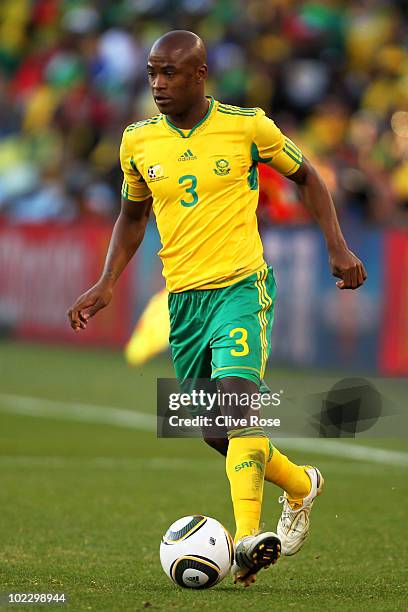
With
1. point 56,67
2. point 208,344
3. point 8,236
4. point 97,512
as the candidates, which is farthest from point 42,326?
Result: point 208,344

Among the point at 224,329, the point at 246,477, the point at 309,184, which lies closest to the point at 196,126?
the point at 309,184

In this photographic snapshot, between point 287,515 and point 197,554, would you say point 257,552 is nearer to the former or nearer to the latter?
point 197,554

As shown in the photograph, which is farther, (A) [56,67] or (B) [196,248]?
(A) [56,67]

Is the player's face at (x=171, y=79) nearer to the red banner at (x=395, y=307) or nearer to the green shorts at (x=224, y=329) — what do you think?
the green shorts at (x=224, y=329)

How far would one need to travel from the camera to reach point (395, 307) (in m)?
14.7

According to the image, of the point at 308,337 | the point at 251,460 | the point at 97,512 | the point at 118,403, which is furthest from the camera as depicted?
the point at 308,337

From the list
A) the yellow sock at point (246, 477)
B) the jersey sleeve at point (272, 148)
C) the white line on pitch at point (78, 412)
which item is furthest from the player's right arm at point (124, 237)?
the white line on pitch at point (78, 412)

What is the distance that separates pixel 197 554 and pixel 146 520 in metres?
2.25

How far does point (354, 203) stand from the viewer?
52.2 ft

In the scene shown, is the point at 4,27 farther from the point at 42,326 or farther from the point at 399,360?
the point at 399,360

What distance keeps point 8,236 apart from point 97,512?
13.2 m

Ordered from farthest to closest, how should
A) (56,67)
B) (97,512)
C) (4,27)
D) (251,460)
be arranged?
1. (4,27)
2. (56,67)
3. (97,512)
4. (251,460)

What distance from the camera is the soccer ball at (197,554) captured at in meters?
5.61

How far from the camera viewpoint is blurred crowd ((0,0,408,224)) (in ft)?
52.6
